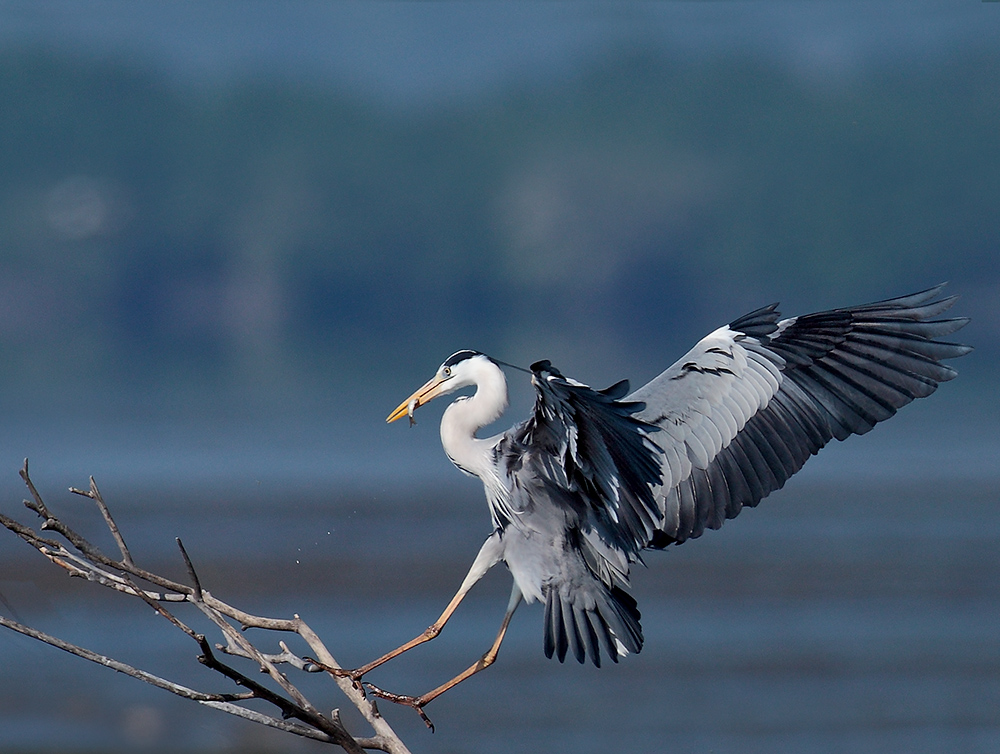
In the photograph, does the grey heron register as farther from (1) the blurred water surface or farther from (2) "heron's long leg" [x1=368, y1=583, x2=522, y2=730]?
(1) the blurred water surface

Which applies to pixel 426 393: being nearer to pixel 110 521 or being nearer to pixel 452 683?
pixel 452 683

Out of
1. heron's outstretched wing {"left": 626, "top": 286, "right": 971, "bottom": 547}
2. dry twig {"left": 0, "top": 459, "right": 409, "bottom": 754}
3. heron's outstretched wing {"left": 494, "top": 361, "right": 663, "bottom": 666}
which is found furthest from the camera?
heron's outstretched wing {"left": 626, "top": 286, "right": 971, "bottom": 547}

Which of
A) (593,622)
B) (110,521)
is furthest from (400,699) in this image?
(110,521)

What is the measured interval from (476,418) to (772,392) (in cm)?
107

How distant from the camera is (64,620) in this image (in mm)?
10969

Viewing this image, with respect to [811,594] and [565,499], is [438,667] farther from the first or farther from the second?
[565,499]

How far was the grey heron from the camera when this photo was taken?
A: 438 cm

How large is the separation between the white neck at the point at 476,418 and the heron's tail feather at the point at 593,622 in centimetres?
49

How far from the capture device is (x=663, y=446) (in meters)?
4.70

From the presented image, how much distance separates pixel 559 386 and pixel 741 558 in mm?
10555

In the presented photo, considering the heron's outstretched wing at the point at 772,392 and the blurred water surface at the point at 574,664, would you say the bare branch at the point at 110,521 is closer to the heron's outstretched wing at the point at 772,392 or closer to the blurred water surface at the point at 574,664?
the heron's outstretched wing at the point at 772,392

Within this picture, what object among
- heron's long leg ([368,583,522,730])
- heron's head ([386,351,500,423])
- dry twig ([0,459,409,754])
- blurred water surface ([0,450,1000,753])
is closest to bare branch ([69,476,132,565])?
dry twig ([0,459,409,754])

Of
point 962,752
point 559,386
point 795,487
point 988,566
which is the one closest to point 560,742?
point 962,752

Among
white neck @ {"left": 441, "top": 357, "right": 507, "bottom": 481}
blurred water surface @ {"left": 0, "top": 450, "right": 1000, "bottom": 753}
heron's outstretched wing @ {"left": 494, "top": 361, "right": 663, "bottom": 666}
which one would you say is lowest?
heron's outstretched wing @ {"left": 494, "top": 361, "right": 663, "bottom": 666}
